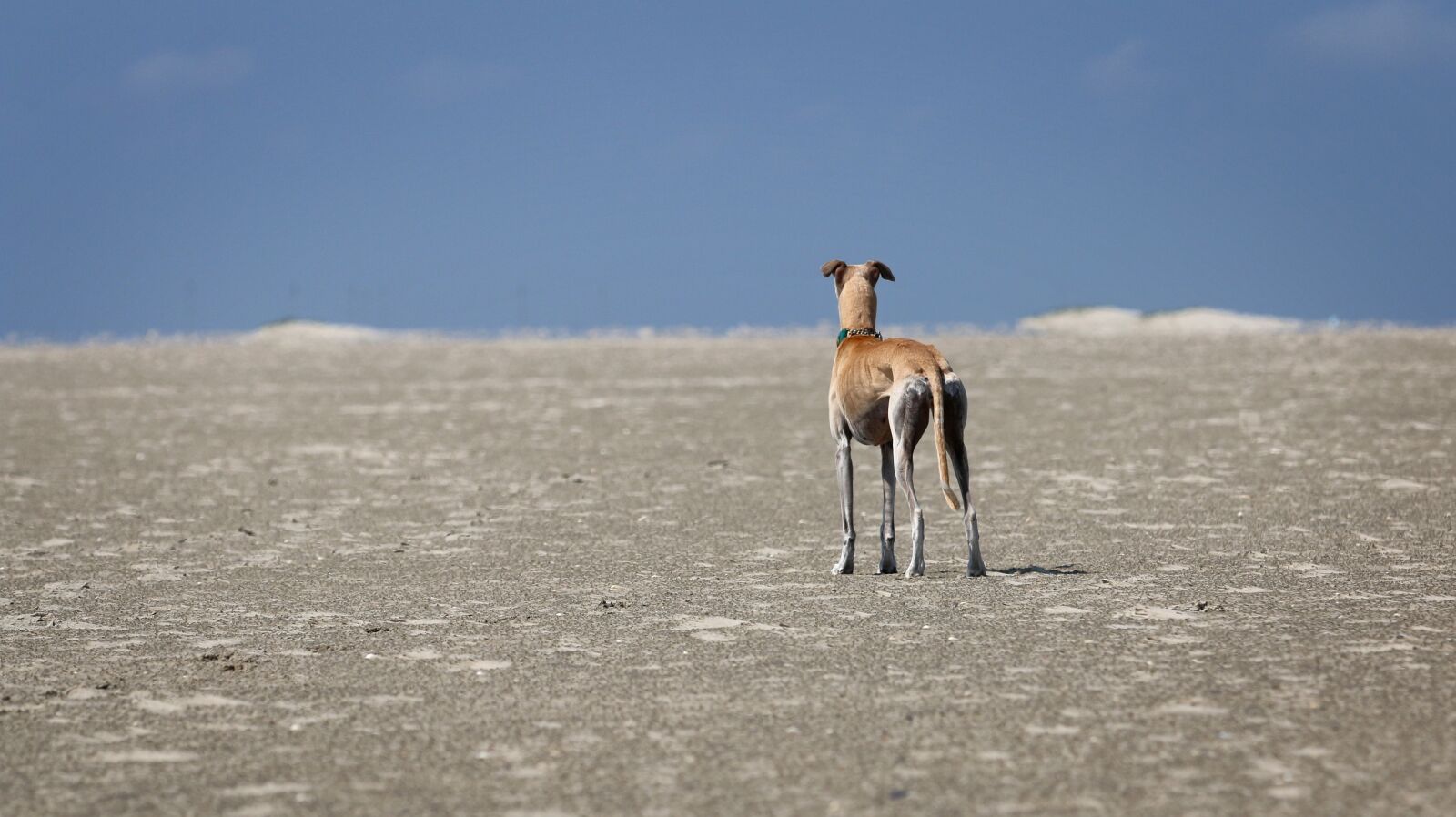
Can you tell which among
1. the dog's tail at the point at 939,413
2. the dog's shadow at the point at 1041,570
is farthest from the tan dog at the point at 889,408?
the dog's shadow at the point at 1041,570

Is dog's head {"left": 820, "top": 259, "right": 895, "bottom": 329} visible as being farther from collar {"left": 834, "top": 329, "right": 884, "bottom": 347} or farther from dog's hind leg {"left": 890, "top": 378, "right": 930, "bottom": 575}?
Result: dog's hind leg {"left": 890, "top": 378, "right": 930, "bottom": 575}

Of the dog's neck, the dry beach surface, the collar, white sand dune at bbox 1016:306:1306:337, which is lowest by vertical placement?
the dry beach surface

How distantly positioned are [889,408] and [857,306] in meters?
1.11

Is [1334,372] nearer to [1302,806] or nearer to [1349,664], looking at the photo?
[1349,664]

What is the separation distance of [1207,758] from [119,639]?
20.5 ft

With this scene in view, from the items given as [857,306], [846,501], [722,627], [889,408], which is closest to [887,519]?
[846,501]

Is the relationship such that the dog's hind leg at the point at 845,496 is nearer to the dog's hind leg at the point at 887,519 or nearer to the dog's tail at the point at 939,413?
the dog's hind leg at the point at 887,519

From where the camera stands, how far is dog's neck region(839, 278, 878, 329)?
1078 cm

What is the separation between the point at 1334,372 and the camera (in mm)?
30875

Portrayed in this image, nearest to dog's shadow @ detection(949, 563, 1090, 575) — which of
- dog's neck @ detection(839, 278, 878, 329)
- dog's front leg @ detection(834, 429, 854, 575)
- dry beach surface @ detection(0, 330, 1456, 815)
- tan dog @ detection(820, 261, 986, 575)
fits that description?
dry beach surface @ detection(0, 330, 1456, 815)

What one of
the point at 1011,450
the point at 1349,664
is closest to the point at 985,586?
the point at 1349,664

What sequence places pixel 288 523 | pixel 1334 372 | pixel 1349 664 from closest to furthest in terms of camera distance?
pixel 1349 664 → pixel 288 523 → pixel 1334 372

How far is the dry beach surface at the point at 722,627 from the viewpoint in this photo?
566 cm

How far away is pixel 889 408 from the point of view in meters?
9.98
